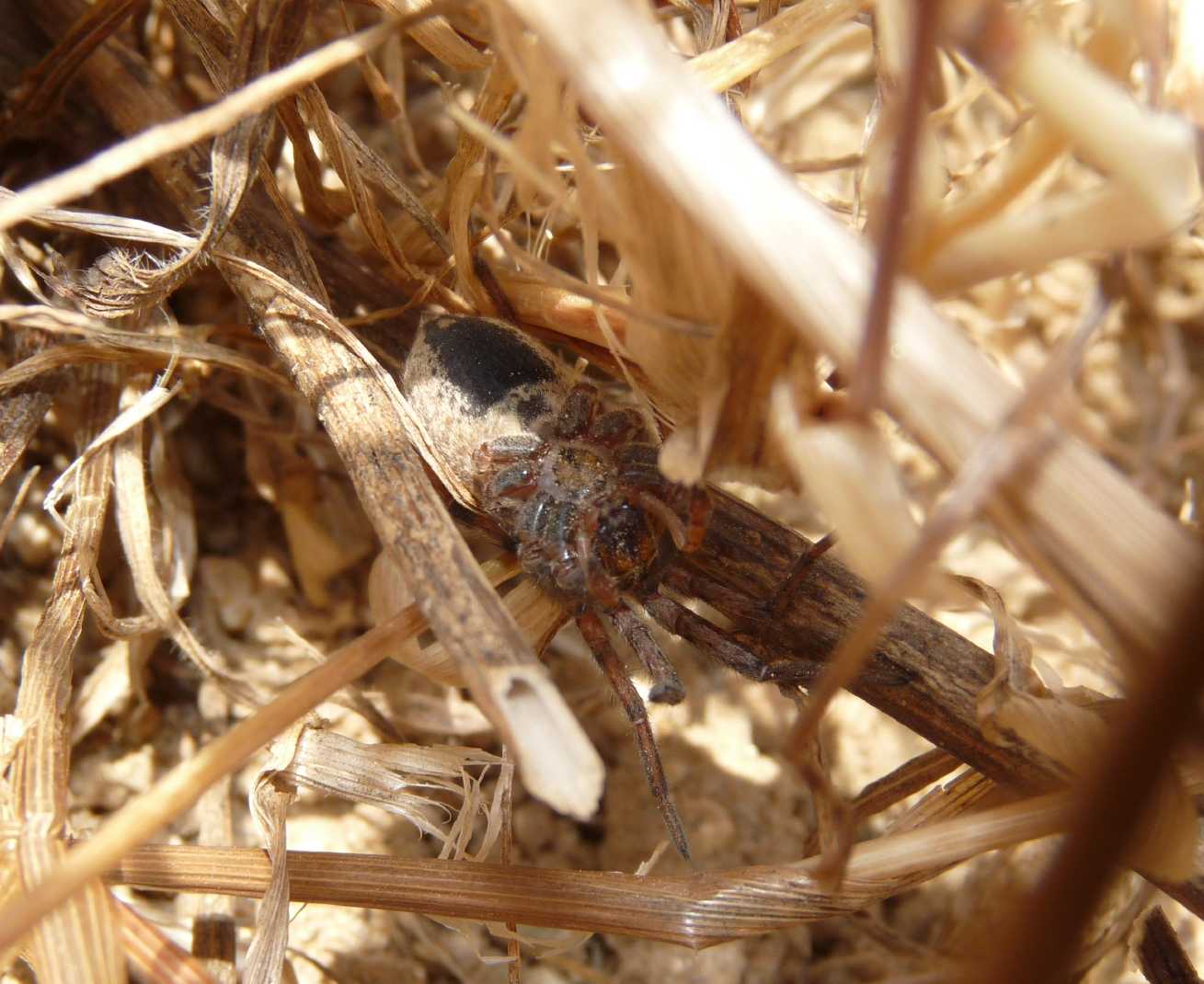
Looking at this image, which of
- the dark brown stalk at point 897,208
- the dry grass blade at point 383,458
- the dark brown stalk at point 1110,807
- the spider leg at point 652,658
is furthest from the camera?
the spider leg at point 652,658

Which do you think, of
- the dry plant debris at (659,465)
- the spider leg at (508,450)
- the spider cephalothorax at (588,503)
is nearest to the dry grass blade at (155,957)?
the dry plant debris at (659,465)

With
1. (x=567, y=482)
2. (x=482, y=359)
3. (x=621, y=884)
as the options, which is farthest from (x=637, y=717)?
(x=482, y=359)

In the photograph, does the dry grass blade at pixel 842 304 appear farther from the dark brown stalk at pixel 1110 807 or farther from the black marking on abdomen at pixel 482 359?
the black marking on abdomen at pixel 482 359

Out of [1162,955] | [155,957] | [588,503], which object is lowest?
[1162,955]

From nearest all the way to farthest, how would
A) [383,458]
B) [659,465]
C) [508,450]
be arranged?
1. [659,465]
2. [383,458]
3. [508,450]

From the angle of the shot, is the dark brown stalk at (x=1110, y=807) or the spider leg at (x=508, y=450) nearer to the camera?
the dark brown stalk at (x=1110, y=807)

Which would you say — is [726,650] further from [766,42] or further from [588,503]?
[766,42]

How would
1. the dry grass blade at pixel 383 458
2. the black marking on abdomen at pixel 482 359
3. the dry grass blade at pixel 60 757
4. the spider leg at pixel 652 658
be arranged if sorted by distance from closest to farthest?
the dry grass blade at pixel 383 458 → the dry grass blade at pixel 60 757 → the spider leg at pixel 652 658 → the black marking on abdomen at pixel 482 359

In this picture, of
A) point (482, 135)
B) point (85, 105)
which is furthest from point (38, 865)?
point (85, 105)
